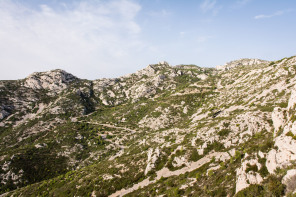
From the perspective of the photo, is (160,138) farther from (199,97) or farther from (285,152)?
(199,97)

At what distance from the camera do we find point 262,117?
39.2m

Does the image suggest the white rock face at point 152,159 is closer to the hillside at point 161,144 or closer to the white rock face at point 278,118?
the hillside at point 161,144

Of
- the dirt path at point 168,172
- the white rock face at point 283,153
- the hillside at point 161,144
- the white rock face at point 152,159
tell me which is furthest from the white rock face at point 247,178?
the white rock face at point 152,159

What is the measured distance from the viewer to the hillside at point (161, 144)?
20.1 meters

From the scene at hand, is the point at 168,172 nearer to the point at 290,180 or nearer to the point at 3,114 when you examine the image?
the point at 290,180

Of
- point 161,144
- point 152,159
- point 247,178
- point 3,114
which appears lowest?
point 152,159

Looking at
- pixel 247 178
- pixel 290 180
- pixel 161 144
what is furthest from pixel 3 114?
pixel 290 180

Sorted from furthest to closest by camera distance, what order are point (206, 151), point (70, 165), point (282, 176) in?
point (70, 165)
point (206, 151)
point (282, 176)

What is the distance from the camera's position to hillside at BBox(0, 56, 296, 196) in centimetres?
2006

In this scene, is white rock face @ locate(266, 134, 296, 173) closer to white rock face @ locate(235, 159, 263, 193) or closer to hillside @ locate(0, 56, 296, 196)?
hillside @ locate(0, 56, 296, 196)

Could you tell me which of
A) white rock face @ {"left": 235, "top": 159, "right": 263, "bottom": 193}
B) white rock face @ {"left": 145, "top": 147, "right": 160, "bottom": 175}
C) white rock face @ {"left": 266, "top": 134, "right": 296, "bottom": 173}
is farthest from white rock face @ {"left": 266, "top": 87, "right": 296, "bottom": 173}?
white rock face @ {"left": 145, "top": 147, "right": 160, "bottom": 175}

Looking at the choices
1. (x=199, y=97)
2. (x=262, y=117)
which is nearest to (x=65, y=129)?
(x=199, y=97)

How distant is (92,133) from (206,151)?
91.6 metres

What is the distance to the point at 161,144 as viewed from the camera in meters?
55.6
